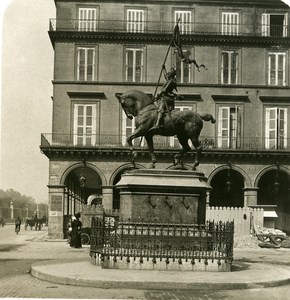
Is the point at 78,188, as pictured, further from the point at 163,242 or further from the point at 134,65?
the point at 163,242

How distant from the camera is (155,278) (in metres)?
12.2

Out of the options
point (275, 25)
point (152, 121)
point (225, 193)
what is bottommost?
point (225, 193)

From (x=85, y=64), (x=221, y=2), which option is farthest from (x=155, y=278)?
(x=221, y=2)

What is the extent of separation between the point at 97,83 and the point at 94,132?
312 cm

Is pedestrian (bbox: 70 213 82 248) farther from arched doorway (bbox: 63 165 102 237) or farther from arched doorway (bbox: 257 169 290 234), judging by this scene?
arched doorway (bbox: 257 169 290 234)

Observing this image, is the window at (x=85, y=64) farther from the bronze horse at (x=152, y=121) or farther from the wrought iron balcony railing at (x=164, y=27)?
the bronze horse at (x=152, y=121)

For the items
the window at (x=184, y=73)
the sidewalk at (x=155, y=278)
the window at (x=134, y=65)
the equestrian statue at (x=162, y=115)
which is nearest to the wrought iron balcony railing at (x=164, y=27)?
the window at (x=134, y=65)

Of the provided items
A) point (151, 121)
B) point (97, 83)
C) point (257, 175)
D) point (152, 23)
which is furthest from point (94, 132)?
point (151, 121)

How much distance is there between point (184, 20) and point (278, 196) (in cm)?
1376

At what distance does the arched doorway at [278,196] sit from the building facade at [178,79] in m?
1.76

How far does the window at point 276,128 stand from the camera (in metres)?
37.2

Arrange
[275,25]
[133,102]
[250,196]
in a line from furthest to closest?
[275,25] → [250,196] → [133,102]

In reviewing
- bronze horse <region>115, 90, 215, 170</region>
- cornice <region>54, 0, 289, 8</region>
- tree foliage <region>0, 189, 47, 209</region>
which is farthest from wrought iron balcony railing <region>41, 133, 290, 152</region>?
tree foliage <region>0, 189, 47, 209</region>

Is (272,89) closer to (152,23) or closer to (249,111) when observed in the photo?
(249,111)
